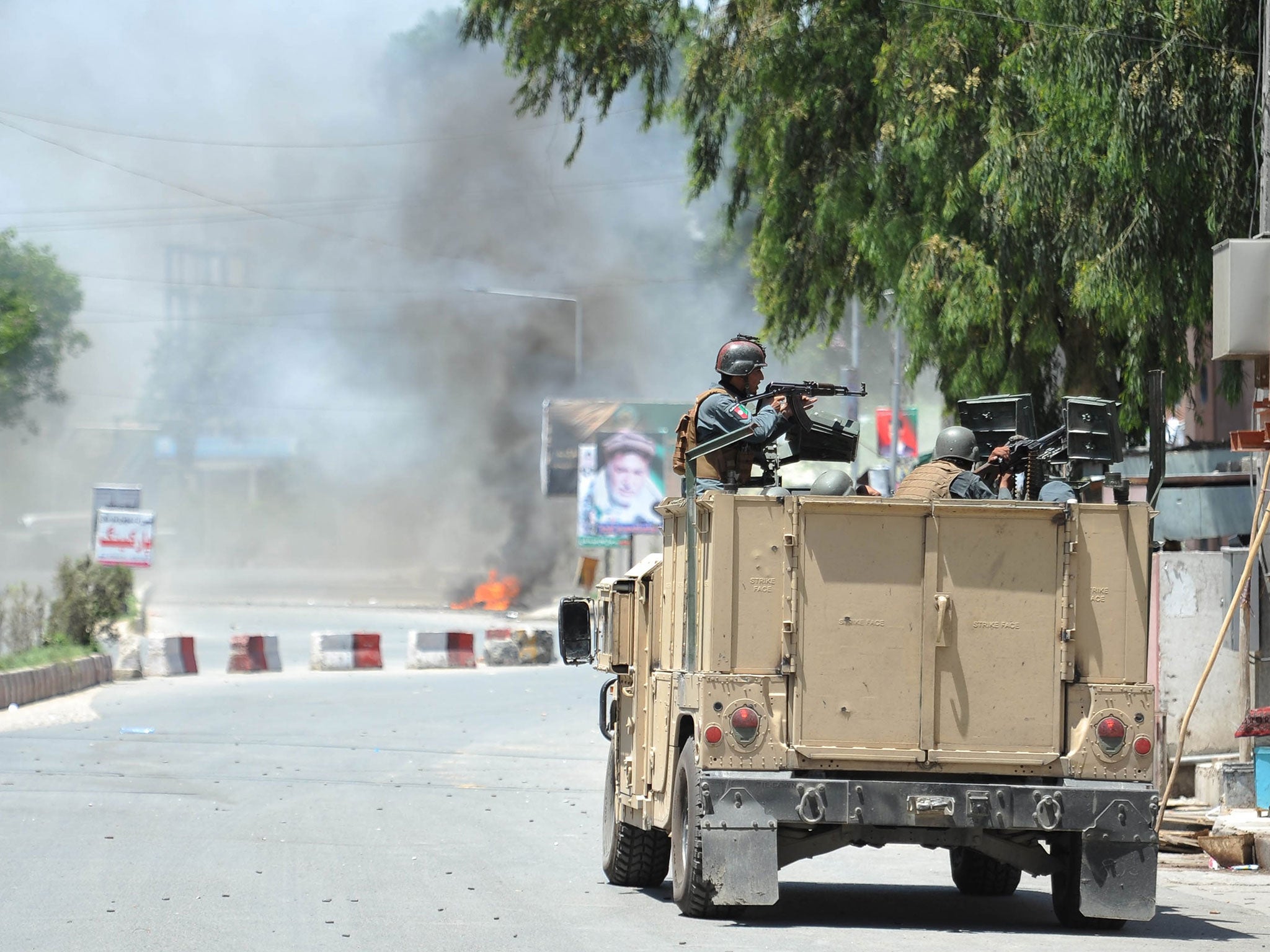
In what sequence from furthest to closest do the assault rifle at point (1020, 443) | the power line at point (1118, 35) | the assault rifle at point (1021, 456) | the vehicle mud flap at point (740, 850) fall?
the power line at point (1118, 35)
the assault rifle at point (1021, 456)
the assault rifle at point (1020, 443)
the vehicle mud flap at point (740, 850)

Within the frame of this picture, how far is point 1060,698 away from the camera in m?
7.80

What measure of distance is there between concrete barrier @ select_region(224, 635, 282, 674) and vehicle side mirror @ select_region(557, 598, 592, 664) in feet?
63.9

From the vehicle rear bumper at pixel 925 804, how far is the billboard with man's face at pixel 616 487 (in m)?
37.1

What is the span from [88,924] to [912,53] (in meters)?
11.2

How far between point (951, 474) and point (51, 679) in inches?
657

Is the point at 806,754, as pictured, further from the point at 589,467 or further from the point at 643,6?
the point at 589,467

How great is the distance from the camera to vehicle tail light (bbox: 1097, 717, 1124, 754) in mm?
7770

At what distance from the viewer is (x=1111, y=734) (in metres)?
7.77

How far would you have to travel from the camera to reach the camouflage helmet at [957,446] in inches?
348

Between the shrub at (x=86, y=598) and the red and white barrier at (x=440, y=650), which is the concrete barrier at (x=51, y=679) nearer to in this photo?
the shrub at (x=86, y=598)

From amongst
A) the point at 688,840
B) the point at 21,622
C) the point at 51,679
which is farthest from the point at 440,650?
the point at 688,840

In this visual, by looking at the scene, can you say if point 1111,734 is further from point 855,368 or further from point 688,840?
point 855,368

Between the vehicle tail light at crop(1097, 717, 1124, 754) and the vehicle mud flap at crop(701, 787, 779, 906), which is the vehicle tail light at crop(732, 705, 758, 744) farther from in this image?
the vehicle tail light at crop(1097, 717, 1124, 754)

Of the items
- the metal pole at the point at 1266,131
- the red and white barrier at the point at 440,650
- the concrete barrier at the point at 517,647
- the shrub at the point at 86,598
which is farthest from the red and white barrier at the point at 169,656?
the metal pole at the point at 1266,131
